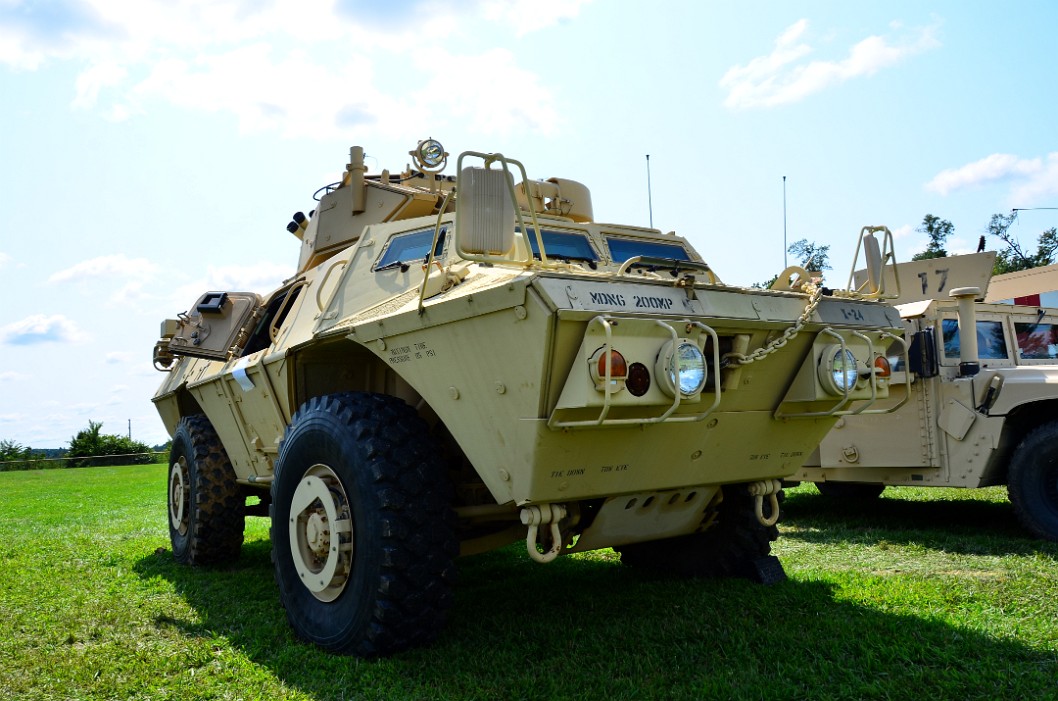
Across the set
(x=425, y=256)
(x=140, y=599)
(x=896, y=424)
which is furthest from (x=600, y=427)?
(x=896, y=424)

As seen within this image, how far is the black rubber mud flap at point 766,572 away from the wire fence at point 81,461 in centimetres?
2928

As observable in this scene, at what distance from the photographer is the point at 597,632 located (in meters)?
4.42

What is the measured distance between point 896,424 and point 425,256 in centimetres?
466

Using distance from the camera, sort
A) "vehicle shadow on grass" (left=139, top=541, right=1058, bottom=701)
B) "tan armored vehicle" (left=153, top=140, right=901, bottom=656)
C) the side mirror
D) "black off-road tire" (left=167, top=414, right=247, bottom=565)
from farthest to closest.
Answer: the side mirror
"black off-road tire" (left=167, top=414, right=247, bottom=565)
"vehicle shadow on grass" (left=139, top=541, right=1058, bottom=701)
"tan armored vehicle" (left=153, top=140, right=901, bottom=656)

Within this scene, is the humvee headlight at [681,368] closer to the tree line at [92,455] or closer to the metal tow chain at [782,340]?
the metal tow chain at [782,340]

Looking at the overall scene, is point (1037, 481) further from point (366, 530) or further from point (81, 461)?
point (81, 461)

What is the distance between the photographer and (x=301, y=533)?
14.7ft

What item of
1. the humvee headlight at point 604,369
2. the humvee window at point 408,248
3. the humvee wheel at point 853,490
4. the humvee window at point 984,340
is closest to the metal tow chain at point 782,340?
the humvee headlight at point 604,369

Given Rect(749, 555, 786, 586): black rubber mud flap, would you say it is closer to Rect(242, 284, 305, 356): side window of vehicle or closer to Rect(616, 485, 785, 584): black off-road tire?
Rect(616, 485, 785, 584): black off-road tire

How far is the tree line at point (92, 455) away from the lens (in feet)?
101

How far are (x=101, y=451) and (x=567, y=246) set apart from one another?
3062cm

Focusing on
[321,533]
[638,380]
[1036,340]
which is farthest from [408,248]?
[1036,340]

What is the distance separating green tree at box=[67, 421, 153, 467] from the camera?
102ft

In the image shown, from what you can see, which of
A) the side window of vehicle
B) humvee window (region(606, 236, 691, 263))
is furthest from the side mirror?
the side window of vehicle
